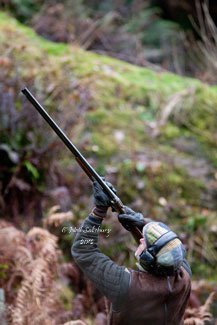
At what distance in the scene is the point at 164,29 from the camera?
10.0 metres

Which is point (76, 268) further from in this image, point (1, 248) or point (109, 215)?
point (1, 248)

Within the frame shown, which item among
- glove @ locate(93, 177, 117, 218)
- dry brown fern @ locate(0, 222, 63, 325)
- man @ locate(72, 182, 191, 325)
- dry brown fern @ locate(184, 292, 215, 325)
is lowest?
dry brown fern @ locate(184, 292, 215, 325)

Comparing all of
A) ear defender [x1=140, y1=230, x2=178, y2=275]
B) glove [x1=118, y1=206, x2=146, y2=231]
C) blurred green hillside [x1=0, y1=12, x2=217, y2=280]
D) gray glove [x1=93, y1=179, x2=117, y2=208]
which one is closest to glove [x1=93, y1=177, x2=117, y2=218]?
gray glove [x1=93, y1=179, x2=117, y2=208]

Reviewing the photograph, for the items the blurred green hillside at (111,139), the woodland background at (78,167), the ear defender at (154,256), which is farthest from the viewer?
the blurred green hillside at (111,139)

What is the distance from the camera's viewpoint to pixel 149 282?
206 centimetres

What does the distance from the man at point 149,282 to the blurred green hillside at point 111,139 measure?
190 centimetres

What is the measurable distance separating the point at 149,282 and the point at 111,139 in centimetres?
333

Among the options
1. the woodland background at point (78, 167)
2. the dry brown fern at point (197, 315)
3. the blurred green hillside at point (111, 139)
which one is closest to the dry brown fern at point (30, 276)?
the woodland background at point (78, 167)

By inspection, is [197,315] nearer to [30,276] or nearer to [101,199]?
[30,276]

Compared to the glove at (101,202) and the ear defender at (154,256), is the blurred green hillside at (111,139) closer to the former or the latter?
the glove at (101,202)

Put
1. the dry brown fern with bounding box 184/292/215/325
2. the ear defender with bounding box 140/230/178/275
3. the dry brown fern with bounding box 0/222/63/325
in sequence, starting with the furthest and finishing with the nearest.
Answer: the dry brown fern with bounding box 184/292/215/325
the dry brown fern with bounding box 0/222/63/325
the ear defender with bounding box 140/230/178/275

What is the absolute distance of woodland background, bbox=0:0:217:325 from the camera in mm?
3169

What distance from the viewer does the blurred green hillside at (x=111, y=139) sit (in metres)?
4.03

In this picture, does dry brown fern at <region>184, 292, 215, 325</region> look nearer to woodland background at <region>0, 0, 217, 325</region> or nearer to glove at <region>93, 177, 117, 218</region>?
woodland background at <region>0, 0, 217, 325</region>
